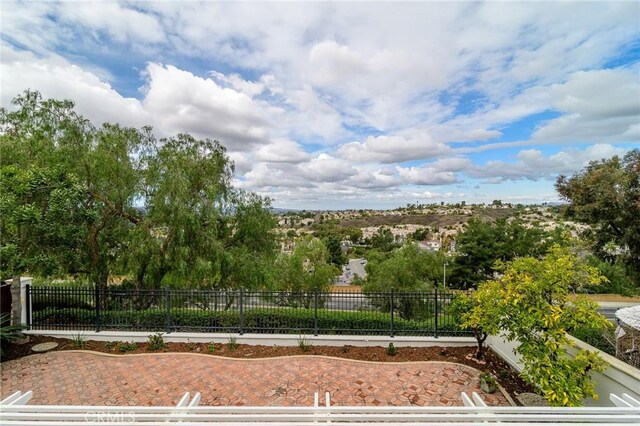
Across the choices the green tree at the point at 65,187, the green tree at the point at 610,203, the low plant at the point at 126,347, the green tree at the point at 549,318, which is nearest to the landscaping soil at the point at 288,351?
the low plant at the point at 126,347

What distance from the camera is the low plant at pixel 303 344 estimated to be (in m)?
7.71

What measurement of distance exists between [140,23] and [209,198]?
5439 mm

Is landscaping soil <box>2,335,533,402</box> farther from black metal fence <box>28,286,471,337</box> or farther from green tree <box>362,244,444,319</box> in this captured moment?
green tree <box>362,244,444,319</box>

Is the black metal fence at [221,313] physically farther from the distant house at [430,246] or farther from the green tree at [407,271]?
the distant house at [430,246]

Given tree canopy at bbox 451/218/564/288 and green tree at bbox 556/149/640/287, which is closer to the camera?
green tree at bbox 556/149/640/287

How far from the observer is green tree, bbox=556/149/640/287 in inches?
471

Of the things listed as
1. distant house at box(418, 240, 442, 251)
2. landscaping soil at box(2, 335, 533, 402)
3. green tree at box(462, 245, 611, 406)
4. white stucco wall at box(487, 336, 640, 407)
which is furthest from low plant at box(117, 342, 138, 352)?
distant house at box(418, 240, 442, 251)

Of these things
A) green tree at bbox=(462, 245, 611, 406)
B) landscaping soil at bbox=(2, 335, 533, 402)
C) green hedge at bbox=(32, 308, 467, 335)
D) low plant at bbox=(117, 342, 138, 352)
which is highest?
green tree at bbox=(462, 245, 611, 406)

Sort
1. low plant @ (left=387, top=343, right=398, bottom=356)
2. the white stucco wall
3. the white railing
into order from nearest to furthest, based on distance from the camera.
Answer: the white railing
the white stucco wall
low plant @ (left=387, top=343, right=398, bottom=356)

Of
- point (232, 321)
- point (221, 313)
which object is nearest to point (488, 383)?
point (232, 321)

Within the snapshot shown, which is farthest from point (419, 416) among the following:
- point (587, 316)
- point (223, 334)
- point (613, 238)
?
point (613, 238)

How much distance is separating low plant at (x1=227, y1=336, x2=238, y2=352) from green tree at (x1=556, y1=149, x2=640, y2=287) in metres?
14.6

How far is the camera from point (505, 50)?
329 inches

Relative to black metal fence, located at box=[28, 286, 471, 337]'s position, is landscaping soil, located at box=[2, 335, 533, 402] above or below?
below
